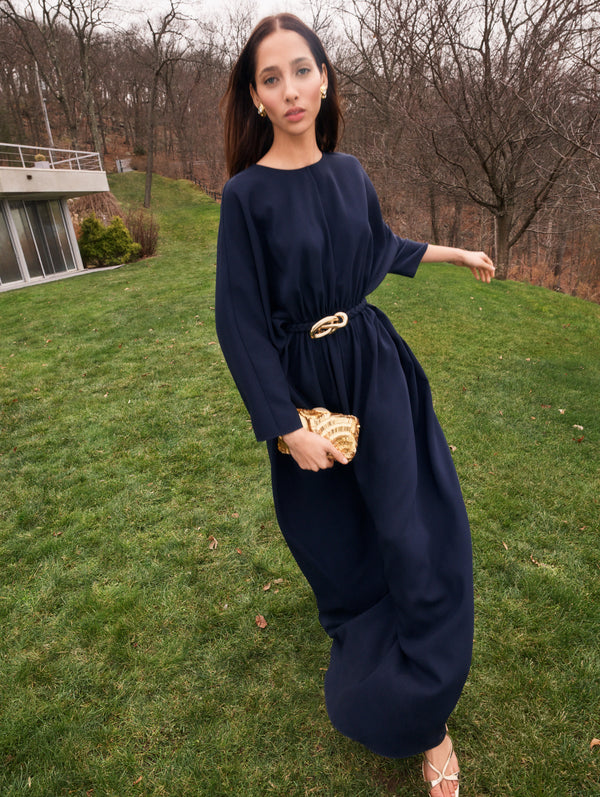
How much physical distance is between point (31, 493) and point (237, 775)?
10.3ft

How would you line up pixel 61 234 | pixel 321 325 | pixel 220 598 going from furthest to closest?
pixel 61 234 < pixel 220 598 < pixel 321 325

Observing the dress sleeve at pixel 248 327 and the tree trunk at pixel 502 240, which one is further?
the tree trunk at pixel 502 240

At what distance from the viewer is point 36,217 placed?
649 inches

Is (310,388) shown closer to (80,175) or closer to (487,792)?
(487,792)

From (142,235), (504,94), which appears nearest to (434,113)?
(504,94)

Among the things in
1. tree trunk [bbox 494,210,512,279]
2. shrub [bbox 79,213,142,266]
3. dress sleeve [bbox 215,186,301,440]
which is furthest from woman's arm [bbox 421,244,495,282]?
shrub [bbox 79,213,142,266]

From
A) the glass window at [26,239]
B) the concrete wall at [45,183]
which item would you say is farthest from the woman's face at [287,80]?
the glass window at [26,239]

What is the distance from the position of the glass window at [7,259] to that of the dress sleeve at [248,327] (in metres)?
16.7

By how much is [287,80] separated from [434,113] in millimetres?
14985

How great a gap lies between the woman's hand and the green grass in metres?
1.45

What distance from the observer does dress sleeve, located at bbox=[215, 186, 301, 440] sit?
5.10ft

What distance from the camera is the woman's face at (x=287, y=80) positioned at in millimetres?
1540

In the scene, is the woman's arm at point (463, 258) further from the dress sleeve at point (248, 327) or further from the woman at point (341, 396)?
the dress sleeve at point (248, 327)

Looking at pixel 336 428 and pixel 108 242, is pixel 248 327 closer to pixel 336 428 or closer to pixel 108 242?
pixel 336 428
